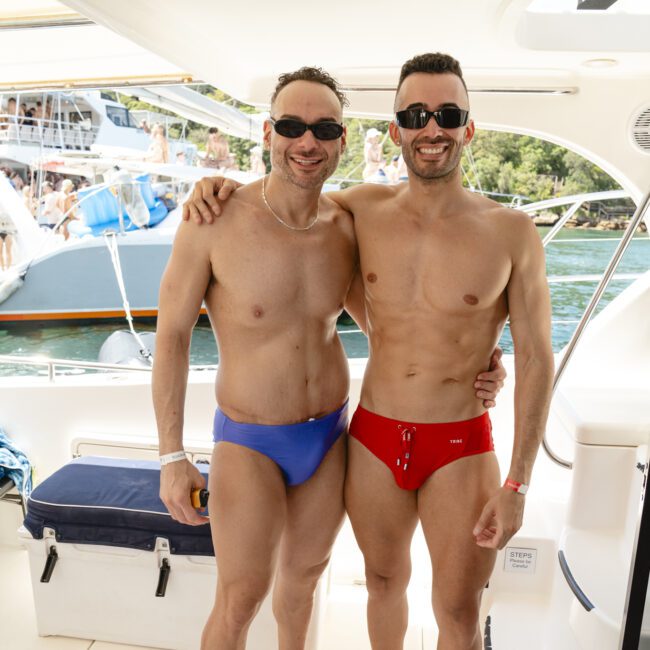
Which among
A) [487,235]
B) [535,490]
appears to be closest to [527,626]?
[535,490]

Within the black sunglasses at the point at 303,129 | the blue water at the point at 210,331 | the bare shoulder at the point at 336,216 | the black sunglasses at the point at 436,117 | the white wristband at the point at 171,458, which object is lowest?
the blue water at the point at 210,331

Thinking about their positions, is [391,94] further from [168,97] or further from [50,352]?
[50,352]

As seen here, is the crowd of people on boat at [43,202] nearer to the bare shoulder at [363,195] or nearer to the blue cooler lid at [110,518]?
the blue cooler lid at [110,518]

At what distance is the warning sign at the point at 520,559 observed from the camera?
2.41 m

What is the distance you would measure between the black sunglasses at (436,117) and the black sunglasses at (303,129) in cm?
19

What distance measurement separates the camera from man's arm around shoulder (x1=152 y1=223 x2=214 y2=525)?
1.76 m

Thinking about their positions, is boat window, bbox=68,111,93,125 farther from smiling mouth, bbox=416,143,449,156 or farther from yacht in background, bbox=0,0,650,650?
smiling mouth, bbox=416,143,449,156

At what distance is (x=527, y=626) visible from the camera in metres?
2.38

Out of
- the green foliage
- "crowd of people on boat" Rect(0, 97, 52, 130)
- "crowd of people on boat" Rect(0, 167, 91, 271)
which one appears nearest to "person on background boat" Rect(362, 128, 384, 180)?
the green foliage

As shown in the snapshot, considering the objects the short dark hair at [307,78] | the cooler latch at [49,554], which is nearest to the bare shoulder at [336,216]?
the short dark hair at [307,78]

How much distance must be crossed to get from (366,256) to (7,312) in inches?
571

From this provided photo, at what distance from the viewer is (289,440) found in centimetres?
180

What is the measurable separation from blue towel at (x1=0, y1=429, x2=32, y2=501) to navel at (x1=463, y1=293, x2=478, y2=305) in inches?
101

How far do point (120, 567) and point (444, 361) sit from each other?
165 centimetres
